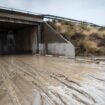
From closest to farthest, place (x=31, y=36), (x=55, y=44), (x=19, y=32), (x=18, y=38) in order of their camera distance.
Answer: (x=55, y=44) → (x=31, y=36) → (x=19, y=32) → (x=18, y=38)

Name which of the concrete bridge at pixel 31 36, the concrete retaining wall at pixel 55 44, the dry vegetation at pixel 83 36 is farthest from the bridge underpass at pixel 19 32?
the dry vegetation at pixel 83 36

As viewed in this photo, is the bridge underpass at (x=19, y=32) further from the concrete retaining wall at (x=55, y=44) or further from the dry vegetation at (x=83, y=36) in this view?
the dry vegetation at (x=83, y=36)

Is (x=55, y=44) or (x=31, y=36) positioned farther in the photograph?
(x=31, y=36)

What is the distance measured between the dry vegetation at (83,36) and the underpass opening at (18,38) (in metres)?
3.61

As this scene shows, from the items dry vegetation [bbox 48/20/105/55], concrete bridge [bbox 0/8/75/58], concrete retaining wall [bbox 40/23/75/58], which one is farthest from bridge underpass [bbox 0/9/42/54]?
dry vegetation [bbox 48/20/105/55]

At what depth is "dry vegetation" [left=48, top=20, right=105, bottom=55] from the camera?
26.3 metres

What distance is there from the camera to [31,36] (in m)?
33.4

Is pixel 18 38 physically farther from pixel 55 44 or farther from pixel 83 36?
pixel 83 36

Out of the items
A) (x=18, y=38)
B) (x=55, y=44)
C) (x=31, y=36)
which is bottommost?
(x=55, y=44)

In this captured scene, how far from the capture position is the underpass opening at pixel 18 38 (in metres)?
32.8

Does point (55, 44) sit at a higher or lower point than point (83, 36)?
lower

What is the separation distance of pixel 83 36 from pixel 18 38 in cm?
1361

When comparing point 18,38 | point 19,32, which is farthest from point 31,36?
point 18,38

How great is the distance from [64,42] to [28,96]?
18.3m
